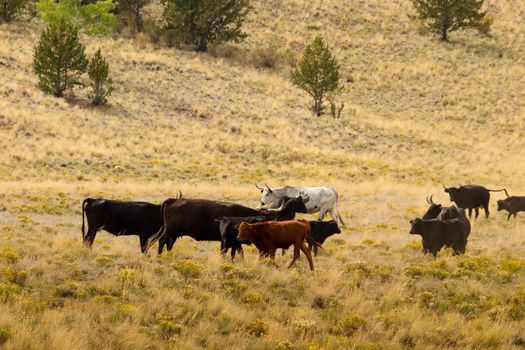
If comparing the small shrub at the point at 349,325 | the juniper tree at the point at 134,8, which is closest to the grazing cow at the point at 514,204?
the small shrub at the point at 349,325

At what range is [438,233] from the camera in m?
14.1

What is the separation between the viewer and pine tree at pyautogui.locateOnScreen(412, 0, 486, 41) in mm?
67500

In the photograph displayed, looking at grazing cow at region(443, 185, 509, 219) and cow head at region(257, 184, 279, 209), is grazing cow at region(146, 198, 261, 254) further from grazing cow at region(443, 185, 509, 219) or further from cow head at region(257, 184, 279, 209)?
grazing cow at region(443, 185, 509, 219)

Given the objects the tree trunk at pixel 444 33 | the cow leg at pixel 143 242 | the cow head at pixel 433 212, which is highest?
the tree trunk at pixel 444 33

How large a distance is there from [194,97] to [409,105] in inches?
869

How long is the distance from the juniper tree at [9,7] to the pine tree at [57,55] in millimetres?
16585

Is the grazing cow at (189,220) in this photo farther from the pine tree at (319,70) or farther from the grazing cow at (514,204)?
the pine tree at (319,70)

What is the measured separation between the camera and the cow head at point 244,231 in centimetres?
1145

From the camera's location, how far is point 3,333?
750 centimetres

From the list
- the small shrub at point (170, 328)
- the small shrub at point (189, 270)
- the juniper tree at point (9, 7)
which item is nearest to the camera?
the small shrub at point (170, 328)

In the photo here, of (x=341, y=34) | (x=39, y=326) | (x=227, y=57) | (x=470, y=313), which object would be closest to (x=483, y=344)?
(x=470, y=313)

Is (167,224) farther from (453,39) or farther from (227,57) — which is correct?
(453,39)

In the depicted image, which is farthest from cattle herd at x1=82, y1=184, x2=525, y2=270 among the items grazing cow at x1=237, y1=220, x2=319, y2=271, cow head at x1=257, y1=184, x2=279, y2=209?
cow head at x1=257, y1=184, x2=279, y2=209

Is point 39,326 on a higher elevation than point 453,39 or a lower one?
lower
